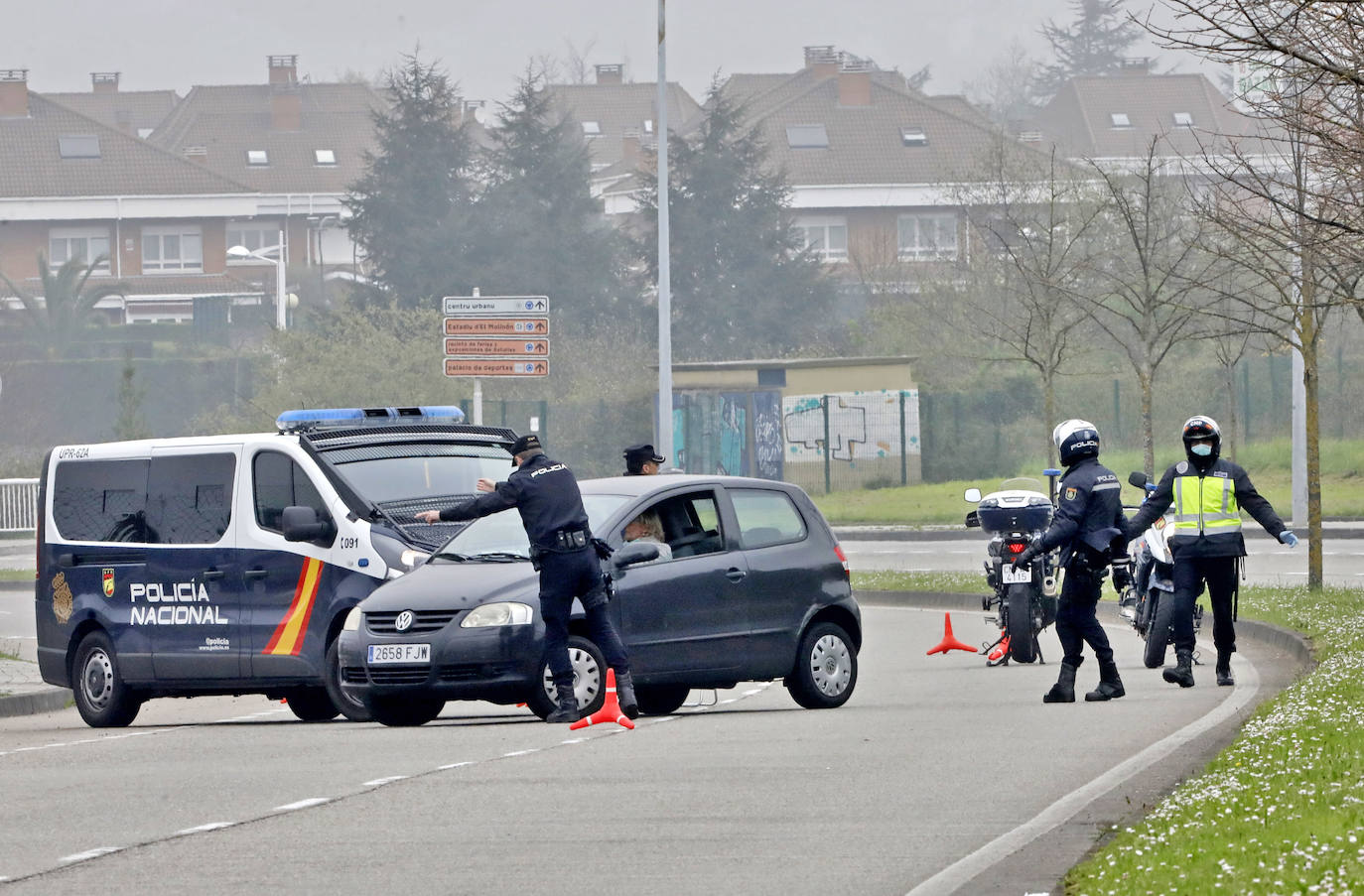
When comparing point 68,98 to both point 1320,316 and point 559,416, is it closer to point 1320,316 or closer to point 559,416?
point 559,416

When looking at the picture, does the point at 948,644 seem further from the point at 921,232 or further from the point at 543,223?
the point at 921,232

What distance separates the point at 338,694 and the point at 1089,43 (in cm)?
11040

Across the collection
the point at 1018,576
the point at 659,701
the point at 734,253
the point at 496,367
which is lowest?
the point at 659,701

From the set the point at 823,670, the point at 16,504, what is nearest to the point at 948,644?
the point at 823,670

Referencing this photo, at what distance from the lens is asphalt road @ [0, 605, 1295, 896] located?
7426 mm

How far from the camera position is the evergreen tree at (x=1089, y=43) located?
117 metres

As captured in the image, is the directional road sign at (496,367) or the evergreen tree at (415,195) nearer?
the directional road sign at (496,367)

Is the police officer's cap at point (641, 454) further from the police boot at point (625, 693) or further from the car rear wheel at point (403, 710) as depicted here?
the police boot at point (625, 693)

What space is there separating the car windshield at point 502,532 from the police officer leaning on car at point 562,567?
903 millimetres

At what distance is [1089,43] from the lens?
11856 centimetres

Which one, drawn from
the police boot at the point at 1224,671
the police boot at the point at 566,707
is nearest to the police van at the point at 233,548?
the police boot at the point at 566,707

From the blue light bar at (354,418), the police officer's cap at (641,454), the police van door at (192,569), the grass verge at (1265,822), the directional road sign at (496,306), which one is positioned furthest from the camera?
the directional road sign at (496,306)

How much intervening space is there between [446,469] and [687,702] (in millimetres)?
2379

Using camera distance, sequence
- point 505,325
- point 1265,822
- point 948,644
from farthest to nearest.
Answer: point 505,325
point 948,644
point 1265,822
